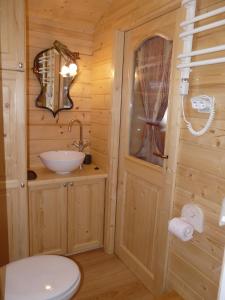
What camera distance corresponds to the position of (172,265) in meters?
1.71

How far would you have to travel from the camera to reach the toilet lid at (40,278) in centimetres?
139

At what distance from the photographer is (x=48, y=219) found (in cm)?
229

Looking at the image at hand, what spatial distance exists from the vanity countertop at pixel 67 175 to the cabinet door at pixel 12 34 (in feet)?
3.02

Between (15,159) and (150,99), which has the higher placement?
(150,99)

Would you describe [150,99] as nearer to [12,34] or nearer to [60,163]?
[60,163]

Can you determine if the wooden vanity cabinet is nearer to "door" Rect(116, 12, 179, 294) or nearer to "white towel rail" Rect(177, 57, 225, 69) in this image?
"door" Rect(116, 12, 179, 294)

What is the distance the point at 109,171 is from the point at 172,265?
39.7 inches

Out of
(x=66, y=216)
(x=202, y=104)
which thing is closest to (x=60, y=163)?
(x=66, y=216)

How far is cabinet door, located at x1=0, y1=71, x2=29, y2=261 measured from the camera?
1.86 m

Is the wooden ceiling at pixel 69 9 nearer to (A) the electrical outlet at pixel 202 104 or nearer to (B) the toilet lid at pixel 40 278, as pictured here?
(A) the electrical outlet at pixel 202 104

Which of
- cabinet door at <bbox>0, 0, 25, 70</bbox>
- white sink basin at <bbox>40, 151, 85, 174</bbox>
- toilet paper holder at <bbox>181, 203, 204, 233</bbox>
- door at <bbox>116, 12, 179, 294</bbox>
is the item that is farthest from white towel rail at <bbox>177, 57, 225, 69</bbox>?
white sink basin at <bbox>40, 151, 85, 174</bbox>

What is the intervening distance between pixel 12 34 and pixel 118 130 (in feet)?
3.72

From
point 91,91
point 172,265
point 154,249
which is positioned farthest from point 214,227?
point 91,91

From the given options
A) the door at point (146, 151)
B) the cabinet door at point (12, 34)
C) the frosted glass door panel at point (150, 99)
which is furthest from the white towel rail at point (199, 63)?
the cabinet door at point (12, 34)
